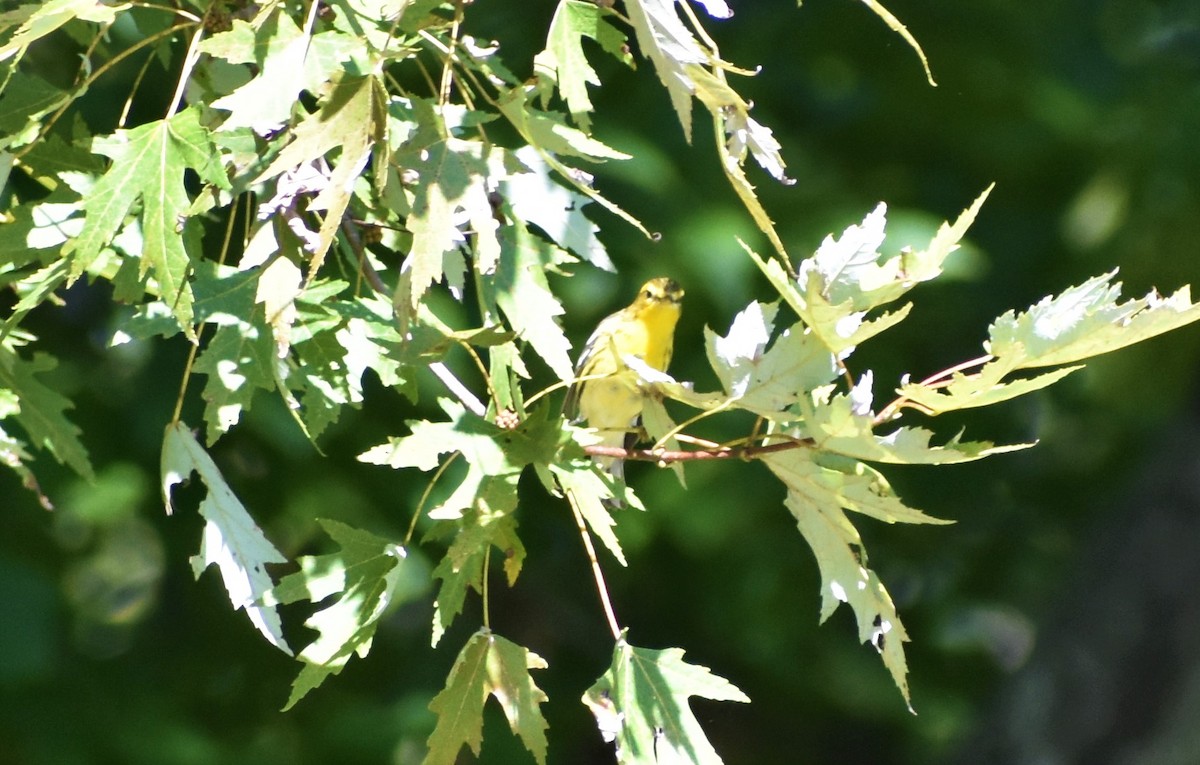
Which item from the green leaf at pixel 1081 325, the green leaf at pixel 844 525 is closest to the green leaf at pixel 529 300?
the green leaf at pixel 844 525

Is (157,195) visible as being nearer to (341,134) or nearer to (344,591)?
(341,134)

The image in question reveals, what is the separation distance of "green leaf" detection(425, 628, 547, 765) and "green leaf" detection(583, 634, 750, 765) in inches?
2.1

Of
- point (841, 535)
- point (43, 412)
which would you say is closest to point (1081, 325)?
point (841, 535)

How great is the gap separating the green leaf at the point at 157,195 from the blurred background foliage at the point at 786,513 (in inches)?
84.8

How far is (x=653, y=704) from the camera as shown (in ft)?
4.09

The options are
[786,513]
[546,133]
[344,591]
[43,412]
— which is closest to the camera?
Answer: [546,133]

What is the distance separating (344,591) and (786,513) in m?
3.08

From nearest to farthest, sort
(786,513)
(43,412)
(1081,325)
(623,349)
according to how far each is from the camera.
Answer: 1. (1081,325)
2. (43,412)
3. (623,349)
4. (786,513)

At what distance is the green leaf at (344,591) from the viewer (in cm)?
120

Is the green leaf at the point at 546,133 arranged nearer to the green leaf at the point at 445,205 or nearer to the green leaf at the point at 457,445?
the green leaf at the point at 445,205

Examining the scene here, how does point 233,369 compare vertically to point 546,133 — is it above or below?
below

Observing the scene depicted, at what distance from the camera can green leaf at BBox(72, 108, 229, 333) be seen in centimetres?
113

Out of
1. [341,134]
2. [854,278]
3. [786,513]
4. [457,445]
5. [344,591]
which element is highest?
[341,134]

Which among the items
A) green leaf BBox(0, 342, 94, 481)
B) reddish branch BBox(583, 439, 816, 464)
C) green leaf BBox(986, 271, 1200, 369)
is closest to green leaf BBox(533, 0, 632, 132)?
reddish branch BBox(583, 439, 816, 464)
